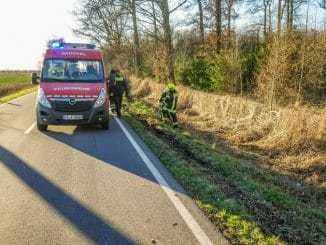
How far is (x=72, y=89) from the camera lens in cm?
1248

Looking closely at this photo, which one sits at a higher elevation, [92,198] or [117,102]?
[117,102]

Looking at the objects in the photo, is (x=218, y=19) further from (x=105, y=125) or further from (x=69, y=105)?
(x=69, y=105)

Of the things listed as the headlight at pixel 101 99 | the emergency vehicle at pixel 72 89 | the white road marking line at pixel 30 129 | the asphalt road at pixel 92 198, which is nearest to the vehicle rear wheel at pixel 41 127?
the emergency vehicle at pixel 72 89

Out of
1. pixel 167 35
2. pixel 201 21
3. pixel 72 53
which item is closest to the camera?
pixel 72 53

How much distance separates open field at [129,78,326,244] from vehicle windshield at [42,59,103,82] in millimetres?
2384

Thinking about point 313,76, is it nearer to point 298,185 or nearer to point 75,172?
point 298,185

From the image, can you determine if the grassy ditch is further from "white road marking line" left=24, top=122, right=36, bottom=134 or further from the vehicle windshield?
"white road marking line" left=24, top=122, right=36, bottom=134

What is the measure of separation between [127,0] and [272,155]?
17388 millimetres

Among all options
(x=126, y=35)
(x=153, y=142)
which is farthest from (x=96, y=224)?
(x=126, y=35)

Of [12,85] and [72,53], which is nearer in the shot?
[72,53]

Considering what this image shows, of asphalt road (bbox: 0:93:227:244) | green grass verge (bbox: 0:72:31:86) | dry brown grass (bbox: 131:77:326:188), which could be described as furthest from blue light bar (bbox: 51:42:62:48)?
green grass verge (bbox: 0:72:31:86)

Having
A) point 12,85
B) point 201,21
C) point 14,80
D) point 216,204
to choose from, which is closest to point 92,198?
point 216,204

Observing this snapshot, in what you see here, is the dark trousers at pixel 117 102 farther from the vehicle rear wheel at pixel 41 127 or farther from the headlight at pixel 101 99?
the vehicle rear wheel at pixel 41 127

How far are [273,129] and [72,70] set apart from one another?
248 inches
